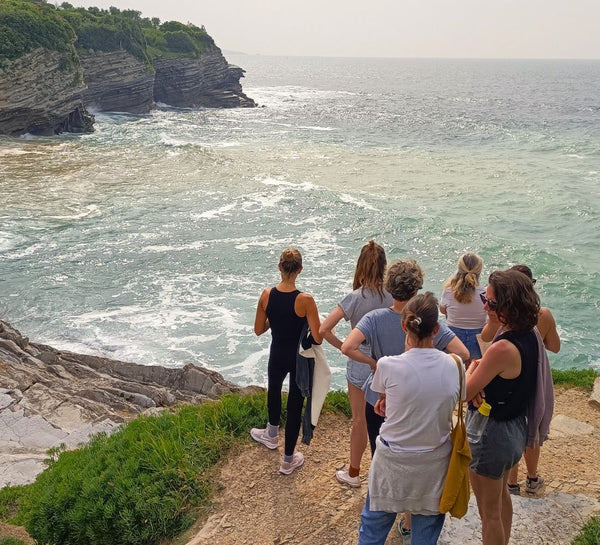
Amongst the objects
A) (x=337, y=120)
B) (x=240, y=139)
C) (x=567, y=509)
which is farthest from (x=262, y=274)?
(x=337, y=120)

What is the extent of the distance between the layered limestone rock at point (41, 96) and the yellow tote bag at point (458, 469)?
48.8 metres

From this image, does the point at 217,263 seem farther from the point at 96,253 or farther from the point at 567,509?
the point at 567,509

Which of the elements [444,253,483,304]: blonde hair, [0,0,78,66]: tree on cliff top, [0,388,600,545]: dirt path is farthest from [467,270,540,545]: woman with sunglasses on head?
[0,0,78,66]: tree on cliff top

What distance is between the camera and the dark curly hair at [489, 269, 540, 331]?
4.14 meters

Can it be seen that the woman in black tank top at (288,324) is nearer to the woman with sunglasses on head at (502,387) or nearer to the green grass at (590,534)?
the woman with sunglasses on head at (502,387)

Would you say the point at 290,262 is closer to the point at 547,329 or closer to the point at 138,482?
the point at 547,329

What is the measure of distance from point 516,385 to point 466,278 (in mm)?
2174

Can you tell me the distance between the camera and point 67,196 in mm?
30688

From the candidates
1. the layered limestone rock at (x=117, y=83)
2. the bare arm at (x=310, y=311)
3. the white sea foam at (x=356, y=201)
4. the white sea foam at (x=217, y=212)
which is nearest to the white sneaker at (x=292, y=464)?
the bare arm at (x=310, y=311)

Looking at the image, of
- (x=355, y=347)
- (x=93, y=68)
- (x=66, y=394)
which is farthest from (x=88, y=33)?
(x=355, y=347)

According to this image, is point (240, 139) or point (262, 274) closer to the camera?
point (262, 274)

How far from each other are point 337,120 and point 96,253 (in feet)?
156

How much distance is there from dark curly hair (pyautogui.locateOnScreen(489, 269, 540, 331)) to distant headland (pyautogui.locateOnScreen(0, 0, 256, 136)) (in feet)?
160

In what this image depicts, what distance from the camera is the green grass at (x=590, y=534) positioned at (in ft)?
16.7
